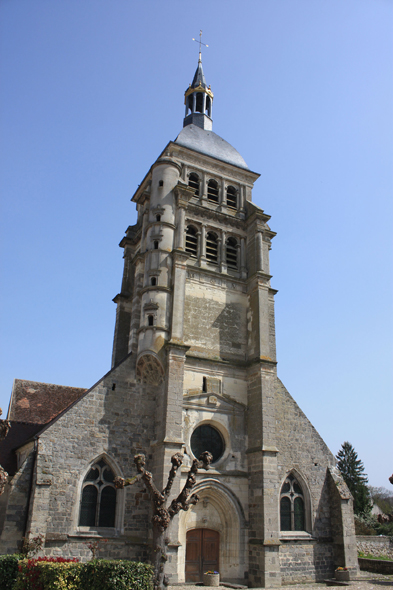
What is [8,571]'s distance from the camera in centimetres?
1202

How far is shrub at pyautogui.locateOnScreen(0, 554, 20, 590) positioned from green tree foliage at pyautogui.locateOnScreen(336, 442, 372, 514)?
3297cm

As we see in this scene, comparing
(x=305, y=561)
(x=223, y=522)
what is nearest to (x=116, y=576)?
(x=223, y=522)

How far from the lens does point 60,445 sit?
633 inches

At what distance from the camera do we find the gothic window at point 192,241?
71.3 feet

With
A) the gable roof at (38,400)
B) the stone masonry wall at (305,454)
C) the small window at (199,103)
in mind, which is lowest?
the stone masonry wall at (305,454)

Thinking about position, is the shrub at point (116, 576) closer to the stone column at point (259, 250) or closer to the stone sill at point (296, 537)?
the stone sill at point (296, 537)

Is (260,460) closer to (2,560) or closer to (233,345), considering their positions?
(233,345)

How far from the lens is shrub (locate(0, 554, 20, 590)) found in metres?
11.9

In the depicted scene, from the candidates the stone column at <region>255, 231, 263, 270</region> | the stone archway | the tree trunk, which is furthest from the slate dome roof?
the tree trunk

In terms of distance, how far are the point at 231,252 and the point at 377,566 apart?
15892mm

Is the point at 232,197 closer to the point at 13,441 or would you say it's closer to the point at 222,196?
the point at 222,196

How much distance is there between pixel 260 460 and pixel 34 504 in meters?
8.24

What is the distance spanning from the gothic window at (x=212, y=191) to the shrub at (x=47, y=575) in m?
17.6

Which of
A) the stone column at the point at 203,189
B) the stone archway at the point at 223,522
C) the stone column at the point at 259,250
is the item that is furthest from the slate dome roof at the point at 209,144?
the stone archway at the point at 223,522
